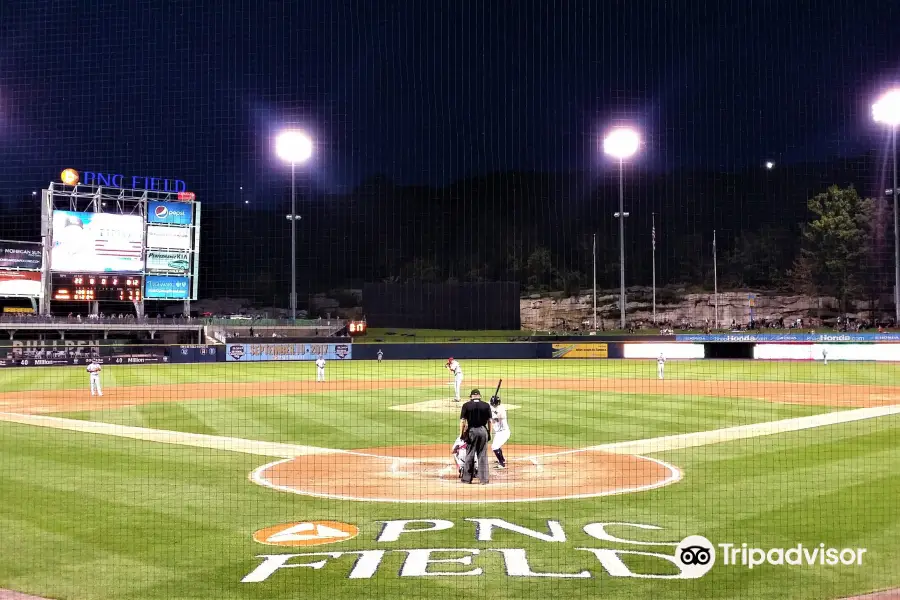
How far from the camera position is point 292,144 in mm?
47656

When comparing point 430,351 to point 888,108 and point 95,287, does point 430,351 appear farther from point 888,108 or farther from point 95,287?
point 888,108

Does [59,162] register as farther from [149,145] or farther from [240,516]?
[240,516]

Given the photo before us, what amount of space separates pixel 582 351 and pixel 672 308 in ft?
95.6

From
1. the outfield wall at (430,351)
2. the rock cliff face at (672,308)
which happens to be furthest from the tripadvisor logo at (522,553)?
the rock cliff face at (672,308)

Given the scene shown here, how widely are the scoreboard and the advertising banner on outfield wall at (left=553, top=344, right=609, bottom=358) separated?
111ft

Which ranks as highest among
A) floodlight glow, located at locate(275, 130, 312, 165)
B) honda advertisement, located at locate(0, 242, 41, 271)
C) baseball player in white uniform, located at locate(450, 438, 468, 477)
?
floodlight glow, located at locate(275, 130, 312, 165)

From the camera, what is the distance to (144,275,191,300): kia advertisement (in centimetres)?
6284

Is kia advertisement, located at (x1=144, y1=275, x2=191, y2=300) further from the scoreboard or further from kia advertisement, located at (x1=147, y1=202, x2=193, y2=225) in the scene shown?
kia advertisement, located at (x1=147, y1=202, x2=193, y2=225)

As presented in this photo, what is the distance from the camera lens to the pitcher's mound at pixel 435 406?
2273cm

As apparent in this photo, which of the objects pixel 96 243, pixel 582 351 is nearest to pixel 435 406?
pixel 582 351

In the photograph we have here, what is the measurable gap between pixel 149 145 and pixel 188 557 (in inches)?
2778

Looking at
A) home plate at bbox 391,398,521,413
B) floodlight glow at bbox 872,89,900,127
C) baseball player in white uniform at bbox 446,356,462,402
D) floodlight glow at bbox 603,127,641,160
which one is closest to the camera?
home plate at bbox 391,398,521,413

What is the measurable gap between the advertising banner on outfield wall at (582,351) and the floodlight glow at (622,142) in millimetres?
13382

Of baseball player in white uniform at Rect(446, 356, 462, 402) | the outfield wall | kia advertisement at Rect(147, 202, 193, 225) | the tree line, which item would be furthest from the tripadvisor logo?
the tree line
